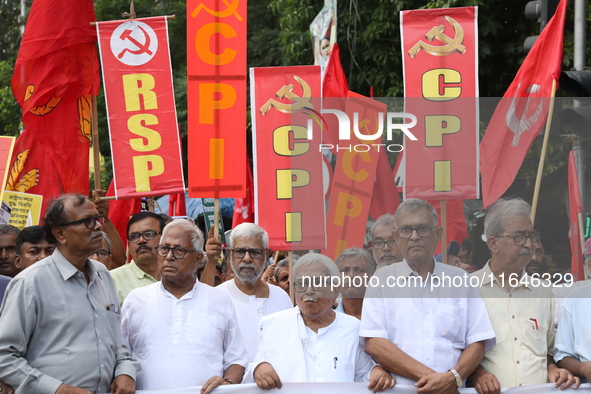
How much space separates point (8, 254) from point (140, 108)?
5.44 ft

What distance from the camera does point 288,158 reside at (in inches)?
249

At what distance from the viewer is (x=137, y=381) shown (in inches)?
171

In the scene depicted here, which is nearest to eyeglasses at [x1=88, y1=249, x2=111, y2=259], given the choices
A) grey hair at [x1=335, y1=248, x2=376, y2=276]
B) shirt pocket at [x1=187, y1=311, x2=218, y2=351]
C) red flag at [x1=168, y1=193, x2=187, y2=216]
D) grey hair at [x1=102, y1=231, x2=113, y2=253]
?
grey hair at [x1=102, y1=231, x2=113, y2=253]

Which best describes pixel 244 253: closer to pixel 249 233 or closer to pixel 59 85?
pixel 249 233

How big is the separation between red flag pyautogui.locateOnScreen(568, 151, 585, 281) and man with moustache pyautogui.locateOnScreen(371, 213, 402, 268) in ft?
3.33

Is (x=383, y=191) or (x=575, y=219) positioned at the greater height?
(x=383, y=191)

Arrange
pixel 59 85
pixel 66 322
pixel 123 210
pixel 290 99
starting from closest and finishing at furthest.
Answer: pixel 66 322 → pixel 290 99 → pixel 59 85 → pixel 123 210

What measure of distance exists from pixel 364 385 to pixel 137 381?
1154mm

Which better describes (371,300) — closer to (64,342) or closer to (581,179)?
(64,342)

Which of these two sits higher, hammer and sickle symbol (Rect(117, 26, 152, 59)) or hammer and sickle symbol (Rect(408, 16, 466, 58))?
hammer and sickle symbol (Rect(117, 26, 152, 59))

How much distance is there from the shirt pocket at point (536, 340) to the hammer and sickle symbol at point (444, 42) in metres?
2.43

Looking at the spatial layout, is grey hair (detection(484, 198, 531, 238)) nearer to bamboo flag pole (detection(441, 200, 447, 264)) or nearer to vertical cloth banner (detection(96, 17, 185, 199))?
bamboo flag pole (detection(441, 200, 447, 264))

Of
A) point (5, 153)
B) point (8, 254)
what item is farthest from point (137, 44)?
point (8, 254)

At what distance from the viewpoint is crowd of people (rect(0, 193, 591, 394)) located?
3848mm
